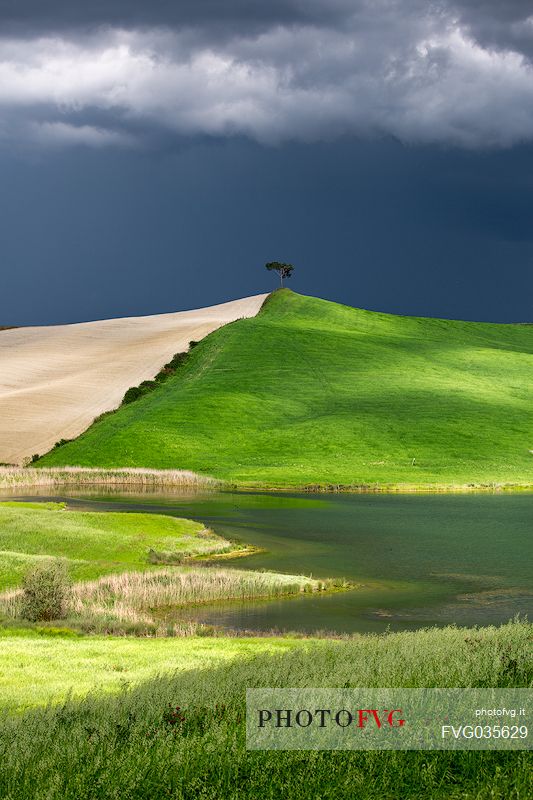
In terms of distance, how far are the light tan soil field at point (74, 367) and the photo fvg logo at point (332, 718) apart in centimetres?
9406

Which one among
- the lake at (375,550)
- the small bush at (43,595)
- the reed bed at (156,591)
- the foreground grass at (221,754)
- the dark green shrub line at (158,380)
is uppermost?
the dark green shrub line at (158,380)

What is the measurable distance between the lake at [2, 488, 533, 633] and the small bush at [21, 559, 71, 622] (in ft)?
17.4

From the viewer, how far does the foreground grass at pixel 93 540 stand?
37.2 metres

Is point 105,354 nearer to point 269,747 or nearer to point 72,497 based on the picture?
point 72,497

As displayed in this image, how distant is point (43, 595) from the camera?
27.8m

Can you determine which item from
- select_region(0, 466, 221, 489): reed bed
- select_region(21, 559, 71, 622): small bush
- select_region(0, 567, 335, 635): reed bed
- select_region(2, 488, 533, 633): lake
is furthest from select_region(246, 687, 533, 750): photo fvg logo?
select_region(0, 466, 221, 489): reed bed

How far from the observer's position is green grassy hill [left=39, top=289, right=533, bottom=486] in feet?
329

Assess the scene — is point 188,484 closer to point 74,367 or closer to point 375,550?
point 375,550

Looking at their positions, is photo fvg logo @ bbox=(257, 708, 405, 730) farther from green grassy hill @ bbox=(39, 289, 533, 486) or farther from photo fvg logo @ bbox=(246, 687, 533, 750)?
green grassy hill @ bbox=(39, 289, 533, 486)

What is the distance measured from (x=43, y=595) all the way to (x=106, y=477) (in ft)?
214

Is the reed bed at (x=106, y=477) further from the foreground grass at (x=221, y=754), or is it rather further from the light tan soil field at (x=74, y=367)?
the foreground grass at (x=221, y=754)

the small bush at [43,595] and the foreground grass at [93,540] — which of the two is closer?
the small bush at [43,595]

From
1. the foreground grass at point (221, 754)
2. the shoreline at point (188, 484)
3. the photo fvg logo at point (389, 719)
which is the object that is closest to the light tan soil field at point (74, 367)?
the shoreline at point (188, 484)

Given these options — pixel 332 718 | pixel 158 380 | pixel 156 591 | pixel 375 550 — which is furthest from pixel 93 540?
pixel 158 380
